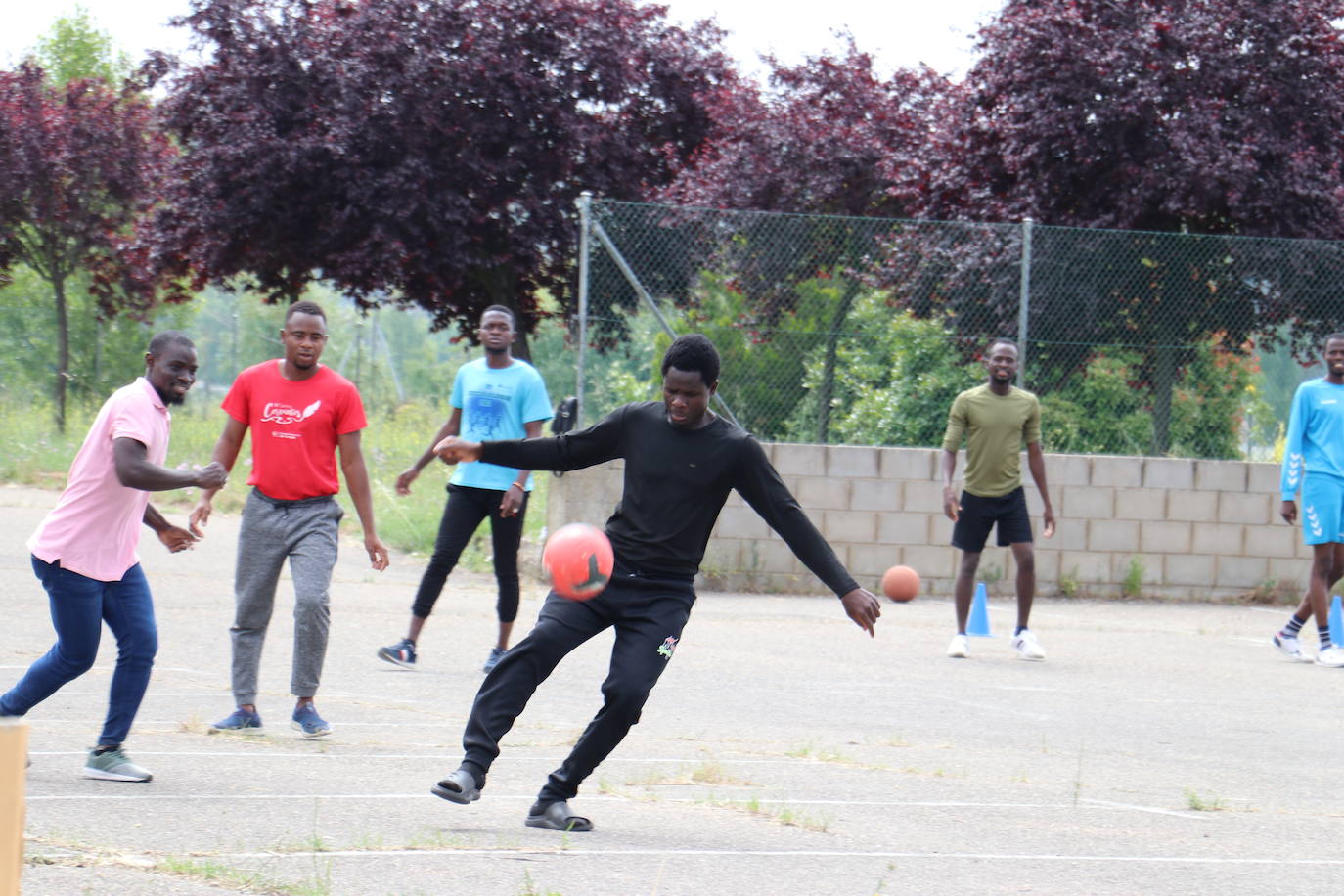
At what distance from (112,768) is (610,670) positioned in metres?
1.82

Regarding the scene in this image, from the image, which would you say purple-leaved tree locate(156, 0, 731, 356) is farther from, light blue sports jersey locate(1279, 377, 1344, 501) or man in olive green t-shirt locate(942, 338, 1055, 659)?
light blue sports jersey locate(1279, 377, 1344, 501)

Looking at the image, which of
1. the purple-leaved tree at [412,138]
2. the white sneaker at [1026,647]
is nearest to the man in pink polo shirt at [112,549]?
the white sneaker at [1026,647]

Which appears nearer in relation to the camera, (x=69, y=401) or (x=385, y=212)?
(x=385, y=212)

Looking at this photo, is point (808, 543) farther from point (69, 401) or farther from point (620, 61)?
point (69, 401)

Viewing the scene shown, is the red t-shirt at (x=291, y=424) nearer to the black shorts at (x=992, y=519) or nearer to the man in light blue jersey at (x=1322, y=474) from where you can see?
the black shorts at (x=992, y=519)

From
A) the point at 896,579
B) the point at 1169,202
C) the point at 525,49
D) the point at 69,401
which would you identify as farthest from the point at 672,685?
the point at 69,401

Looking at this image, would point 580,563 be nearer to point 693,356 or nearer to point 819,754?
point 693,356

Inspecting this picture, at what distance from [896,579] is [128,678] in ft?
10.9

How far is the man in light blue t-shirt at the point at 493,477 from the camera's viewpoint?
884cm

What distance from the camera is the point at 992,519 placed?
10.3 m

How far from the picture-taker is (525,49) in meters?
18.3

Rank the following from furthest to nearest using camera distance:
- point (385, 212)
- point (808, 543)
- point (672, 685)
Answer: point (385, 212) < point (672, 685) < point (808, 543)

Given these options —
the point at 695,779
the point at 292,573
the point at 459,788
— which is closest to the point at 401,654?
the point at 292,573

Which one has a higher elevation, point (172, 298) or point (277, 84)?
point (277, 84)
